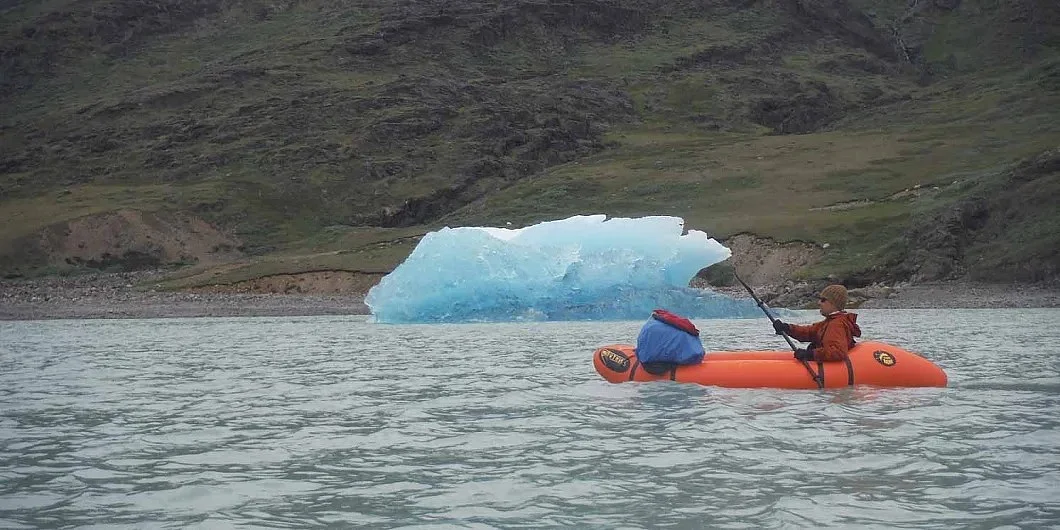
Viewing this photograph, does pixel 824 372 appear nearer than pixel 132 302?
Yes

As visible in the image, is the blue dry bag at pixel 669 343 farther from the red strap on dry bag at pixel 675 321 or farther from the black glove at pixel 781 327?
the black glove at pixel 781 327

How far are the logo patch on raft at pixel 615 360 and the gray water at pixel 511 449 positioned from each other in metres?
0.52

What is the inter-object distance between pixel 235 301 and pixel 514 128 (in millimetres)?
57938

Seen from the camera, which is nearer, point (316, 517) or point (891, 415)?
point (316, 517)

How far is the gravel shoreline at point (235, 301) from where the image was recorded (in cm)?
4638

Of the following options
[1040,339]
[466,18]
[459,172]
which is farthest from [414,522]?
[466,18]

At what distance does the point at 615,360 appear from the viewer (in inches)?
668

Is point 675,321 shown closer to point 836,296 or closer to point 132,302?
point 836,296

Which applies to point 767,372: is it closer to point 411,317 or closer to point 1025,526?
point 1025,526

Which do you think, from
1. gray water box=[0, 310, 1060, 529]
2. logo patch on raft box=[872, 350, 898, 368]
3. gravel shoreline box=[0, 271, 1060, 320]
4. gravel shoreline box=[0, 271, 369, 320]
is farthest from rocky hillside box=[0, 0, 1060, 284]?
A: gray water box=[0, 310, 1060, 529]

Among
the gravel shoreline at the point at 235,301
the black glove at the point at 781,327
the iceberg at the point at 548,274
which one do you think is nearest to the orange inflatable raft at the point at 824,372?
the black glove at the point at 781,327

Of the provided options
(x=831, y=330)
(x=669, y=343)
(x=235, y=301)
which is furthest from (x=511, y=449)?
(x=235, y=301)

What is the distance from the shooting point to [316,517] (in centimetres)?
839

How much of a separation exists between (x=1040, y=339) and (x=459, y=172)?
255 ft
